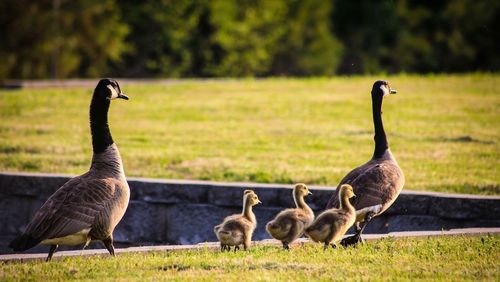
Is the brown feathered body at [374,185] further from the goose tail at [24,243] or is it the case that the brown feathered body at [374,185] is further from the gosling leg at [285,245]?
the goose tail at [24,243]

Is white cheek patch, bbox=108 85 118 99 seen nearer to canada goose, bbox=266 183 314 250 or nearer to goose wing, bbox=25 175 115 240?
goose wing, bbox=25 175 115 240

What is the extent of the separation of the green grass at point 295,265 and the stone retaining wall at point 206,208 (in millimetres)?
2123

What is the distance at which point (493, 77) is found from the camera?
2869 centimetres

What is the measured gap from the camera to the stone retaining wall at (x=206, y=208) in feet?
37.7

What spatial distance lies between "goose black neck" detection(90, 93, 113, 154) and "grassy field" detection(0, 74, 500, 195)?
4309 mm

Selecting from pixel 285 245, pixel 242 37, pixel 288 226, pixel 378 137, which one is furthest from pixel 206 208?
pixel 242 37

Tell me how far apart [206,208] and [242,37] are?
36.8 m

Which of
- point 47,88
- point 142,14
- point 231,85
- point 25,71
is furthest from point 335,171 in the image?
point 142,14

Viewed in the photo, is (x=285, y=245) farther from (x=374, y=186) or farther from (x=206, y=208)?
(x=206, y=208)

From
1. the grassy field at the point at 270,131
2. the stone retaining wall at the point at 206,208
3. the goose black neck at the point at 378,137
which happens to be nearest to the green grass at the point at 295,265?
the goose black neck at the point at 378,137

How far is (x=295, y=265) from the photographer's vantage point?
27.1ft

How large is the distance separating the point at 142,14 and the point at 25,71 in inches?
305

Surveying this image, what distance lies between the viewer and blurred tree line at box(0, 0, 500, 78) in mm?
41031

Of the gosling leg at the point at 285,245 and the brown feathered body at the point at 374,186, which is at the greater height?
the brown feathered body at the point at 374,186
